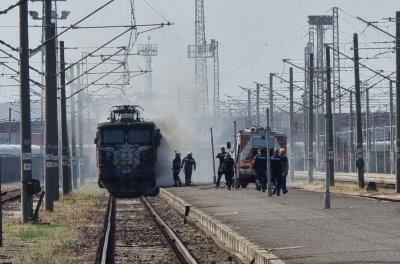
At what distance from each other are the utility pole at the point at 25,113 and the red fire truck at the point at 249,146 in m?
25.7

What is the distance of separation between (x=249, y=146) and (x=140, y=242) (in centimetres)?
3119

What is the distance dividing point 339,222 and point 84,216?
1284 centimetres

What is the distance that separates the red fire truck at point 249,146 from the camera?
5662 cm

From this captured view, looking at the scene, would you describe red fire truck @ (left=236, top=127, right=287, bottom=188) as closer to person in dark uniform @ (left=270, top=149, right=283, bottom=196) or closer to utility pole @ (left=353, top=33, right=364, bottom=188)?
utility pole @ (left=353, top=33, right=364, bottom=188)

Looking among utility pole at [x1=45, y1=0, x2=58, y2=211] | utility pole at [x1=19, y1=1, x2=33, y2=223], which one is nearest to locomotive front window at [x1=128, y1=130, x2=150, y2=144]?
utility pole at [x1=45, y1=0, x2=58, y2=211]

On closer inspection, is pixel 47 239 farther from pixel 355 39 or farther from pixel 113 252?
pixel 355 39

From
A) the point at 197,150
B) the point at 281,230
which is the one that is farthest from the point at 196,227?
the point at 197,150

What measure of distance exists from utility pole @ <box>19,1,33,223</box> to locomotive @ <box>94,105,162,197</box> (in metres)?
14.5

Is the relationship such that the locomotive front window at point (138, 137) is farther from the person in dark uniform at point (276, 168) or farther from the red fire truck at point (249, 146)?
the red fire truck at point (249, 146)

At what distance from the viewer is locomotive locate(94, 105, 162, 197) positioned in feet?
152

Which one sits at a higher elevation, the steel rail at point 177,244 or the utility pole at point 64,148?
the utility pole at point 64,148

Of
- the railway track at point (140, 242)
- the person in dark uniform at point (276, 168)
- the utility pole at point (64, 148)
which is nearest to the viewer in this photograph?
the railway track at point (140, 242)

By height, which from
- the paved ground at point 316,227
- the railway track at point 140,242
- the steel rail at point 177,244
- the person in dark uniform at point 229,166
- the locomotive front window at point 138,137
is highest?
the locomotive front window at point 138,137

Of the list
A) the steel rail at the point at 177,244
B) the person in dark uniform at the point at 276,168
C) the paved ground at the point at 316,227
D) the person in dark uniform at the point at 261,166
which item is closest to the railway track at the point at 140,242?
the steel rail at the point at 177,244
